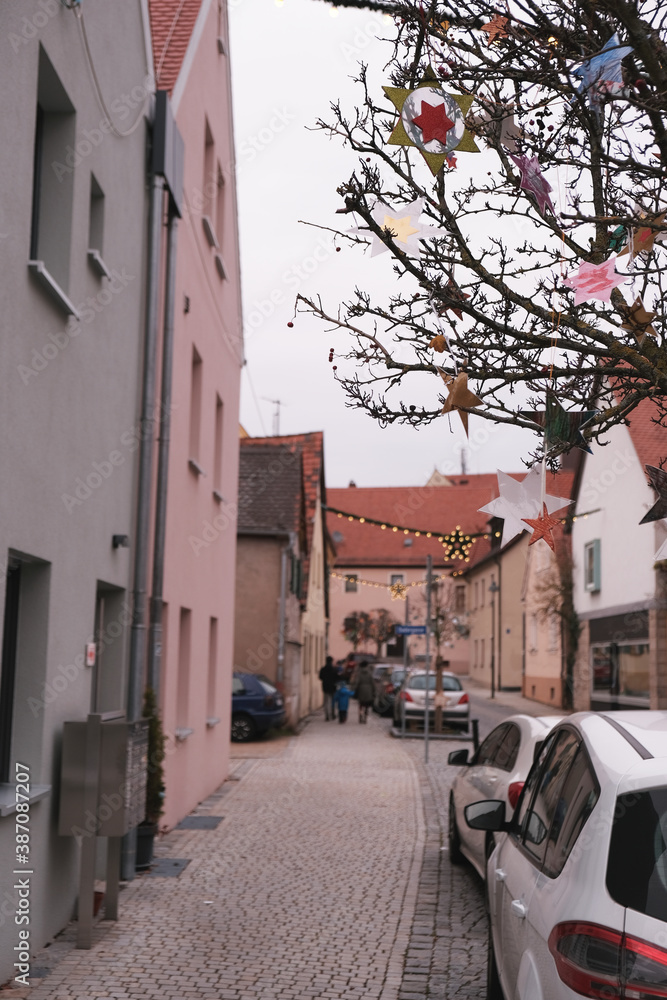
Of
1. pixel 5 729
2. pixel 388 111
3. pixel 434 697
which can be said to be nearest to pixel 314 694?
pixel 434 697

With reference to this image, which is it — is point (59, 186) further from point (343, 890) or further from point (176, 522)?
point (343, 890)

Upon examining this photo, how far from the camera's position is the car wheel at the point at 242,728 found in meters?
22.1

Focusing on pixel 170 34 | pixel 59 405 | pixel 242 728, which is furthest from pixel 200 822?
pixel 242 728

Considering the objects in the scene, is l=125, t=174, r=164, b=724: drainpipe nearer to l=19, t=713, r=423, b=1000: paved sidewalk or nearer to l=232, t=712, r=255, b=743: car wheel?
l=19, t=713, r=423, b=1000: paved sidewalk

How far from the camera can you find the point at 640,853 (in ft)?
10.2

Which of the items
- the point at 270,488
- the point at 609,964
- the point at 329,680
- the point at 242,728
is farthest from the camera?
the point at 329,680

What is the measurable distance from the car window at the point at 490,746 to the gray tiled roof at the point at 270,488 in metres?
15.8

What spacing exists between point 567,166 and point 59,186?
12.0 ft

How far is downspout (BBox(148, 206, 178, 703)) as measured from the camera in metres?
10.2

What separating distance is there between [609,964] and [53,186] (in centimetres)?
609

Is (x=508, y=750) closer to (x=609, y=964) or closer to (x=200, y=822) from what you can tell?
(x=200, y=822)

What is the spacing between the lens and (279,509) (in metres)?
26.7

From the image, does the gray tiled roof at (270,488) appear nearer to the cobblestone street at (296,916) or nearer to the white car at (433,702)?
the white car at (433,702)

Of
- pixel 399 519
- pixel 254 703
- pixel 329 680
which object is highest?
pixel 399 519
